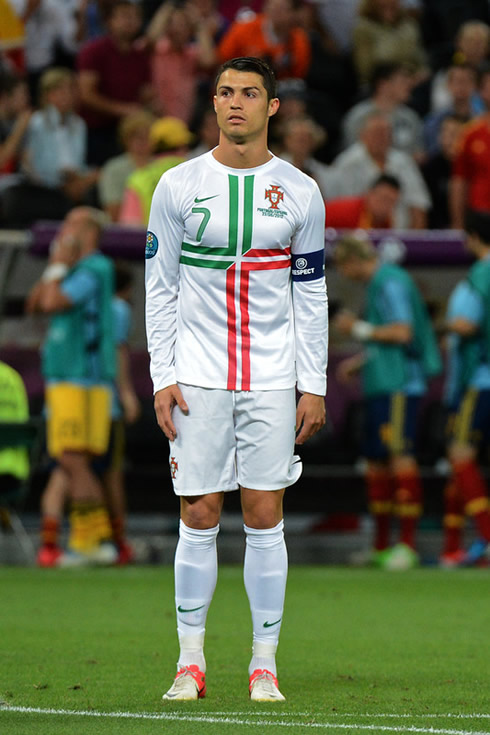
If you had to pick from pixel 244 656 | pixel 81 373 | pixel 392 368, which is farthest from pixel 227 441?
pixel 392 368

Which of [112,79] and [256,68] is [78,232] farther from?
[256,68]

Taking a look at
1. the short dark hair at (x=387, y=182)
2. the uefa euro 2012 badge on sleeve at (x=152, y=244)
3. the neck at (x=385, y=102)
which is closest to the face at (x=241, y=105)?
the uefa euro 2012 badge on sleeve at (x=152, y=244)

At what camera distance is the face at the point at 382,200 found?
482 inches

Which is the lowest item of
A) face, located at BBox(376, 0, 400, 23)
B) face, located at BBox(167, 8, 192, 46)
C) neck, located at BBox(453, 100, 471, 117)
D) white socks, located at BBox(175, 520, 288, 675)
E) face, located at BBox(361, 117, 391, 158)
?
white socks, located at BBox(175, 520, 288, 675)

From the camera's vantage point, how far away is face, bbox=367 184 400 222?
12.2 meters

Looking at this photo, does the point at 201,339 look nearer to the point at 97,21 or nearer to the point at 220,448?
the point at 220,448

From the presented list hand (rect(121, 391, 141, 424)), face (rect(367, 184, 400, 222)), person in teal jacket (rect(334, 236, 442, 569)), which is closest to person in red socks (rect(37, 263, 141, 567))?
hand (rect(121, 391, 141, 424))

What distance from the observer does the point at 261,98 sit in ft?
16.6

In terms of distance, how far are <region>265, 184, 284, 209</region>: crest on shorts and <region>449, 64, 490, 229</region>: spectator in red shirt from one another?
27.0 ft

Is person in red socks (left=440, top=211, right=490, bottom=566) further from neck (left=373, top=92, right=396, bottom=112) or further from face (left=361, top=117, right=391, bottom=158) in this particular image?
neck (left=373, top=92, right=396, bottom=112)

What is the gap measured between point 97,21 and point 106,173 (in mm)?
3441

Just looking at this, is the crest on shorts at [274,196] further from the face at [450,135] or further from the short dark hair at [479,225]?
the face at [450,135]

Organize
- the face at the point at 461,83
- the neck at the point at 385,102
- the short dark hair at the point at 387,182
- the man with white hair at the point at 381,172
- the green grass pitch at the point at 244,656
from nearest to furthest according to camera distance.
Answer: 1. the green grass pitch at the point at 244,656
2. the short dark hair at the point at 387,182
3. the man with white hair at the point at 381,172
4. the face at the point at 461,83
5. the neck at the point at 385,102

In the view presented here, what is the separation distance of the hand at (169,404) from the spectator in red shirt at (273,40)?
33.6 feet
